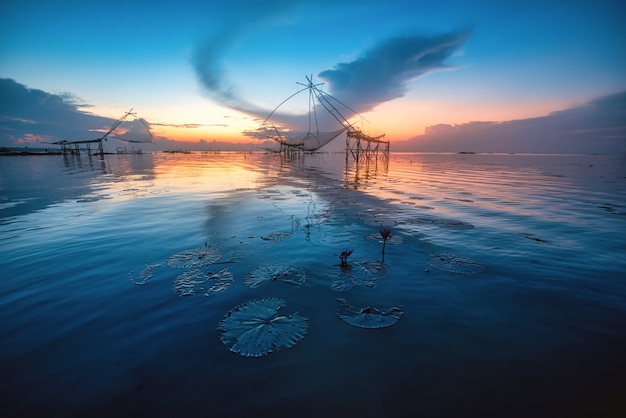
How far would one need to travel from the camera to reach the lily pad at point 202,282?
4.94 metres

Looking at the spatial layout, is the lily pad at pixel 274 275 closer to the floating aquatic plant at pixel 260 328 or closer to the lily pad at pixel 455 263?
the floating aquatic plant at pixel 260 328

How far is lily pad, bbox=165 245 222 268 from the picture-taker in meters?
6.05

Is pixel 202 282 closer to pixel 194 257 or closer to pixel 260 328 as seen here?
pixel 194 257

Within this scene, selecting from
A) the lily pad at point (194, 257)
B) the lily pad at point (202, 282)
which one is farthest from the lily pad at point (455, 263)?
the lily pad at point (194, 257)

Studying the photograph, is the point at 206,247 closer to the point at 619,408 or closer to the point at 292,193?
the point at 619,408

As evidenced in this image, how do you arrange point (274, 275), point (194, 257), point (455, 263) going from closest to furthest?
point (274, 275)
point (455, 263)
point (194, 257)

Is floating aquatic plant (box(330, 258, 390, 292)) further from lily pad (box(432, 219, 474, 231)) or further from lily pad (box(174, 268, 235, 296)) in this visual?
lily pad (box(432, 219, 474, 231))

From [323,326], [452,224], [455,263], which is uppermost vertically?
[452,224]

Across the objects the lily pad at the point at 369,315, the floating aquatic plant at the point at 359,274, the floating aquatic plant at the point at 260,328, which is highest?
the floating aquatic plant at the point at 359,274

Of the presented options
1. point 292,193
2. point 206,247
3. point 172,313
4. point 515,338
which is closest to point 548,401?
point 515,338

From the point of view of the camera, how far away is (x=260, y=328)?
3848 mm

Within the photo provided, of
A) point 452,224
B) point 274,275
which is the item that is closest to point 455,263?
point 452,224

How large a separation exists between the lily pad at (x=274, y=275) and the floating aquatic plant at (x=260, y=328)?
81 cm

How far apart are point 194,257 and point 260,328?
3.44 meters
